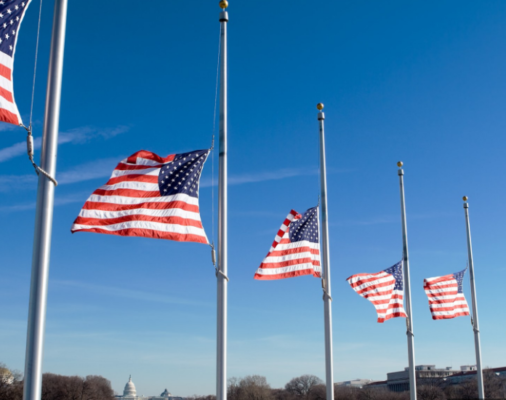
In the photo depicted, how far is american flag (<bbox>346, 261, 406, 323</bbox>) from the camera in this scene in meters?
30.6

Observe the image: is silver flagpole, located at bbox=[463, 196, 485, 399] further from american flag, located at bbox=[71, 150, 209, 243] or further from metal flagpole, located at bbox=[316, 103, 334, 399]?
american flag, located at bbox=[71, 150, 209, 243]

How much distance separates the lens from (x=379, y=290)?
103 ft

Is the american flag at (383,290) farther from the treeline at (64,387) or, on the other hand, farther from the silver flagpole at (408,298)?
the treeline at (64,387)

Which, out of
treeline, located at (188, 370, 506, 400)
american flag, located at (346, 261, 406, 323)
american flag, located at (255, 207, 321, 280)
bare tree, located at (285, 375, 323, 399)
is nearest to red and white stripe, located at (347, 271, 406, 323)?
american flag, located at (346, 261, 406, 323)

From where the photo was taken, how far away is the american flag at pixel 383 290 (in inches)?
1204

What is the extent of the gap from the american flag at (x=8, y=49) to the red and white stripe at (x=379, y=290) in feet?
64.7

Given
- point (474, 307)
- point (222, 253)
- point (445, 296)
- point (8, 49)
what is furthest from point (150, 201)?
point (474, 307)

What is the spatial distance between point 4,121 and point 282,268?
13.4 meters

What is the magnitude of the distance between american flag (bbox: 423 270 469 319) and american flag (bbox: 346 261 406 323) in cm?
363

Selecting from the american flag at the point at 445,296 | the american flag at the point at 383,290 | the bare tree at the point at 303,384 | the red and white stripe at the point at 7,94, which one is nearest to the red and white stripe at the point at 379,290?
the american flag at the point at 383,290

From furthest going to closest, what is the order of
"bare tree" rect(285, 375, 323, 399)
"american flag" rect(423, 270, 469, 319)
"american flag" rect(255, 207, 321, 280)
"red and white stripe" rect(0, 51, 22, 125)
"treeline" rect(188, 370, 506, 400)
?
"bare tree" rect(285, 375, 323, 399) < "treeline" rect(188, 370, 506, 400) < "american flag" rect(423, 270, 469, 319) < "american flag" rect(255, 207, 321, 280) < "red and white stripe" rect(0, 51, 22, 125)

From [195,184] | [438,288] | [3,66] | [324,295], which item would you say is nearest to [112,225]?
[195,184]

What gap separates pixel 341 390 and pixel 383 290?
149 meters

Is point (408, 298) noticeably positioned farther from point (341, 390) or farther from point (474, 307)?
point (341, 390)
